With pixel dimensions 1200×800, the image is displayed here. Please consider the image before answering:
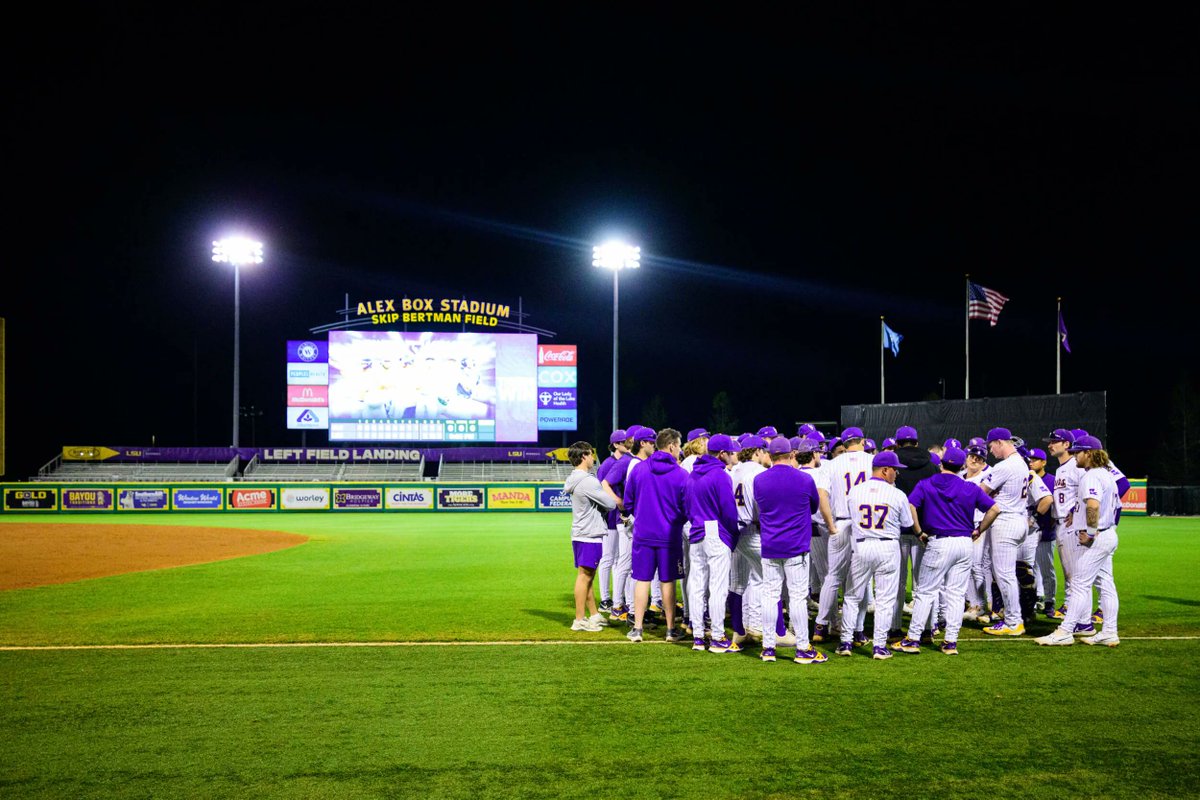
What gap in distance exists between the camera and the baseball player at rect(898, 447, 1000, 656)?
25.2 feet

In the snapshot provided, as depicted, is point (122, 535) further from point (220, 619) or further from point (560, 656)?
point (560, 656)

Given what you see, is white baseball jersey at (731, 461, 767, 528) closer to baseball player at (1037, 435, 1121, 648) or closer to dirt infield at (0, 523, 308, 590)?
baseball player at (1037, 435, 1121, 648)

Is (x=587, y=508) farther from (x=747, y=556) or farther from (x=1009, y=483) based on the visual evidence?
(x=1009, y=483)

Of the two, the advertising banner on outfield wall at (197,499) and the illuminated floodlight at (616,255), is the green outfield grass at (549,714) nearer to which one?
the advertising banner on outfield wall at (197,499)

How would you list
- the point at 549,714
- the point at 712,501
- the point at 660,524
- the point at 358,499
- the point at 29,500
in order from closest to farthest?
the point at 549,714, the point at 712,501, the point at 660,524, the point at 29,500, the point at 358,499

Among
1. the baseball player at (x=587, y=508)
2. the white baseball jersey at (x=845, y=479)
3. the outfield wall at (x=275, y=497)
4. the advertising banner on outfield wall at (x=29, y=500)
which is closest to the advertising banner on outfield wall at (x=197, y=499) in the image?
the outfield wall at (x=275, y=497)

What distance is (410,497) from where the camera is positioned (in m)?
31.5

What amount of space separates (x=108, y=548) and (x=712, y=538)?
51.2 ft

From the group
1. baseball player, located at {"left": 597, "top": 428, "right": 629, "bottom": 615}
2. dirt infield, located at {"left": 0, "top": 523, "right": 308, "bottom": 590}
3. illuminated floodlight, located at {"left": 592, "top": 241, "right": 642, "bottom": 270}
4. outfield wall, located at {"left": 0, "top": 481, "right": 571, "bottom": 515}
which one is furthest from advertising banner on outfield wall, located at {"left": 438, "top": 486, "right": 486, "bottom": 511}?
baseball player, located at {"left": 597, "top": 428, "right": 629, "bottom": 615}

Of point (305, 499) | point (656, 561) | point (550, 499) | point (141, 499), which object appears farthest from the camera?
point (550, 499)

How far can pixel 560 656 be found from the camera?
757 cm

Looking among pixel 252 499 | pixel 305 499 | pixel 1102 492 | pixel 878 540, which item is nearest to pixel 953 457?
pixel 878 540

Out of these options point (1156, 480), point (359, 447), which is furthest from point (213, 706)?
point (1156, 480)

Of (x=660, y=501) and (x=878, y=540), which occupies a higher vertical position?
(x=660, y=501)
